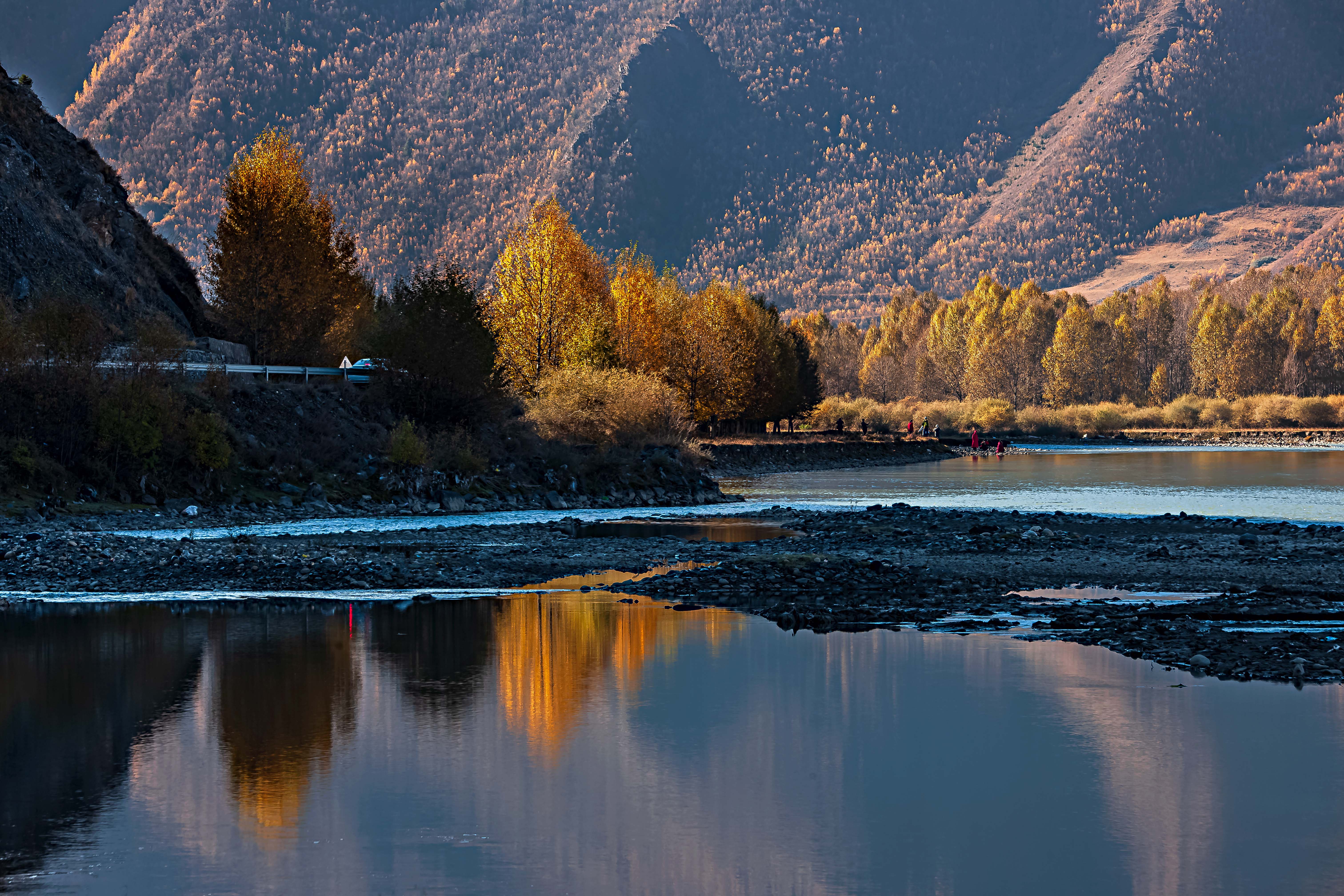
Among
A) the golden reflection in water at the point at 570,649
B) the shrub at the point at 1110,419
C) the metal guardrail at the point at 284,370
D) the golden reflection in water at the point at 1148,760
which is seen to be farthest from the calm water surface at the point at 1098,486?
the shrub at the point at 1110,419

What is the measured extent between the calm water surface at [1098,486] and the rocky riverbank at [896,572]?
961 cm

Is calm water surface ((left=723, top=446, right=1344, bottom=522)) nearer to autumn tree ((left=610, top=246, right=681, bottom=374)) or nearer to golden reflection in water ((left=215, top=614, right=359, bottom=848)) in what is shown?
autumn tree ((left=610, top=246, right=681, bottom=374))

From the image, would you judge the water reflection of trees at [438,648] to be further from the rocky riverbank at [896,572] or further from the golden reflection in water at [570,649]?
the rocky riverbank at [896,572]

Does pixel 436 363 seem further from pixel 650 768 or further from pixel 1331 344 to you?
pixel 1331 344

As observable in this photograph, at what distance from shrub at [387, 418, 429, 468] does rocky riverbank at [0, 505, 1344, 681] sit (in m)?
8.16

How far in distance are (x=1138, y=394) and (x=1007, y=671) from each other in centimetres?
15676

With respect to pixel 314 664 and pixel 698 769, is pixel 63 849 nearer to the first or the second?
pixel 698 769

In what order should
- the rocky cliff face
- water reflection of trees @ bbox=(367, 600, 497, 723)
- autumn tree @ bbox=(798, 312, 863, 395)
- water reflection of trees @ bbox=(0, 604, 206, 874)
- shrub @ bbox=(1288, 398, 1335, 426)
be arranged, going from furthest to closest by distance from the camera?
autumn tree @ bbox=(798, 312, 863, 395), shrub @ bbox=(1288, 398, 1335, 426), the rocky cliff face, water reflection of trees @ bbox=(367, 600, 497, 723), water reflection of trees @ bbox=(0, 604, 206, 874)

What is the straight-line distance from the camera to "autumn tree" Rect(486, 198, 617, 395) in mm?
67375

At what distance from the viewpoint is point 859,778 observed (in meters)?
13.2

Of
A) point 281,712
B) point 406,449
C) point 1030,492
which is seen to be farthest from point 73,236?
point 281,712

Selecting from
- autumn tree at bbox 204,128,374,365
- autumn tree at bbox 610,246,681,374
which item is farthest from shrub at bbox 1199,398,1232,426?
autumn tree at bbox 204,128,374,365

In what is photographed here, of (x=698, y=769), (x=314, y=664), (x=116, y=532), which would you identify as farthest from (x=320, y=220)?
(x=698, y=769)

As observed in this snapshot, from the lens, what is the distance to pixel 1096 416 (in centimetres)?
14488
